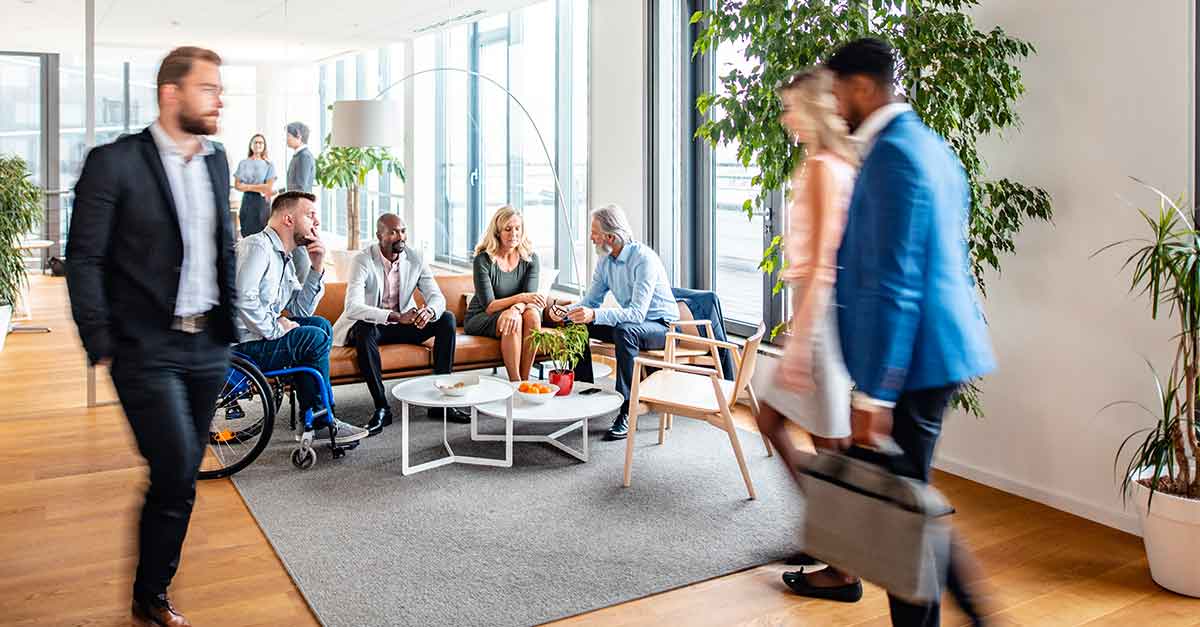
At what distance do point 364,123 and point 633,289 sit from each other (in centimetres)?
220

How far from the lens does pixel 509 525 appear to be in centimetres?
393

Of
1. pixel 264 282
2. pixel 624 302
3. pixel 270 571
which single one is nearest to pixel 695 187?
pixel 624 302

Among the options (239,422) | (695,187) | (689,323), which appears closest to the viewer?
(239,422)

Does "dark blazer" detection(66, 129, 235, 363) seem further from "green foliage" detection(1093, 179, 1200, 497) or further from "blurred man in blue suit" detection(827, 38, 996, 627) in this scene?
"green foliage" detection(1093, 179, 1200, 497)

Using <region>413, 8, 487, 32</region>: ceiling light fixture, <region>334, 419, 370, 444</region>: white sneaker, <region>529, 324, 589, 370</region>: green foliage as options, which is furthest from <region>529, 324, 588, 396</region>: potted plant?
<region>413, 8, 487, 32</region>: ceiling light fixture

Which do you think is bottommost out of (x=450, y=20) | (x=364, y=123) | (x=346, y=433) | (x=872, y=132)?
(x=346, y=433)

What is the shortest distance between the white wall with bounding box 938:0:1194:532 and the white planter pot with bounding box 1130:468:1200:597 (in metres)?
0.55

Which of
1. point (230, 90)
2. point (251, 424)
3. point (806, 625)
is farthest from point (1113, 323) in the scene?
point (230, 90)

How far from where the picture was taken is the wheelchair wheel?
4.43m

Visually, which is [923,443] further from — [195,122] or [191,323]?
[195,122]

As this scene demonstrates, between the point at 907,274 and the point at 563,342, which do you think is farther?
the point at 563,342

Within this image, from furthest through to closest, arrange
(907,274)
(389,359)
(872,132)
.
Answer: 1. (389,359)
2. (872,132)
3. (907,274)

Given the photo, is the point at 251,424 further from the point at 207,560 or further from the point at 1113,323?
the point at 1113,323

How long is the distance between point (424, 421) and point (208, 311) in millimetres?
2833
